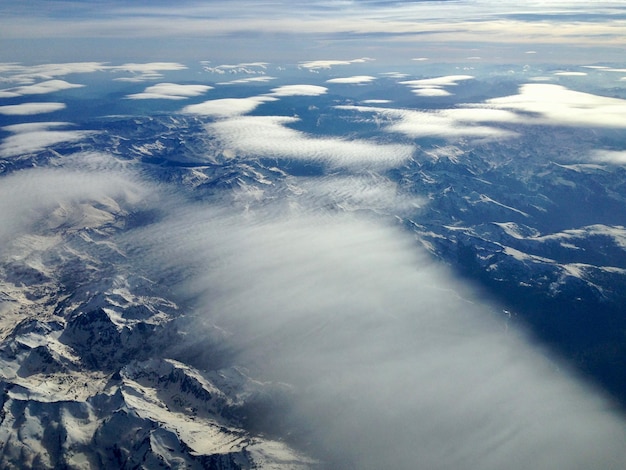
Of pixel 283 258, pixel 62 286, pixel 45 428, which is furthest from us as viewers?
pixel 283 258

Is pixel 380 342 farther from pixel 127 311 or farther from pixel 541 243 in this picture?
pixel 541 243

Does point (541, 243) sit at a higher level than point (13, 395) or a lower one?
lower

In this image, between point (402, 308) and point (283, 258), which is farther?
point (283, 258)

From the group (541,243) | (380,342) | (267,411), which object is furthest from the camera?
(541,243)

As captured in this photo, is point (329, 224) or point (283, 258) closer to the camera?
point (283, 258)

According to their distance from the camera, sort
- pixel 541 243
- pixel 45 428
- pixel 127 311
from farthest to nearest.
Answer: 1. pixel 541 243
2. pixel 127 311
3. pixel 45 428

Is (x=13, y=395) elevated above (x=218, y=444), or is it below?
above

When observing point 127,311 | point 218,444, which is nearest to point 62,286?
point 127,311

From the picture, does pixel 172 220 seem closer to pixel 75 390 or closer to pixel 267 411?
pixel 75 390

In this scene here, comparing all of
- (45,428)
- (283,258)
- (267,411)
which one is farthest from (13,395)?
(283,258)
